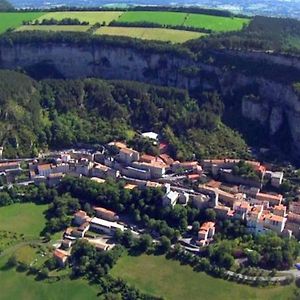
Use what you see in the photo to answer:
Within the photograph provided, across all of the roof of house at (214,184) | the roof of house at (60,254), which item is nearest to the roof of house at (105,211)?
the roof of house at (60,254)

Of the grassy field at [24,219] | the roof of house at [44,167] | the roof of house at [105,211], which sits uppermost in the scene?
the roof of house at [44,167]

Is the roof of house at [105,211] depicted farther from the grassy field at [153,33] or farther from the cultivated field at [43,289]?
the grassy field at [153,33]

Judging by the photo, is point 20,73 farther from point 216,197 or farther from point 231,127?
point 216,197

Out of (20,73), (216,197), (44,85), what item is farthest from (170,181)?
(20,73)

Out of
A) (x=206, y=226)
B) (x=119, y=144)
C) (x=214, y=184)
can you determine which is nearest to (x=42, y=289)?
(x=206, y=226)

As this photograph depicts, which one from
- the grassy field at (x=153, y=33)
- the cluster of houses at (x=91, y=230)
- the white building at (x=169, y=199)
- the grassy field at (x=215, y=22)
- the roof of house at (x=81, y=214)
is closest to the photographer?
the cluster of houses at (x=91, y=230)
